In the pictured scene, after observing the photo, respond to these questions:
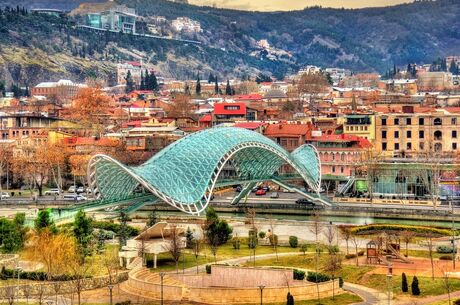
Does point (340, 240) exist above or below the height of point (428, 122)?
below

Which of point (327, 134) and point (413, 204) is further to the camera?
point (327, 134)

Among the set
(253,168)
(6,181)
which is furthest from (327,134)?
(6,181)

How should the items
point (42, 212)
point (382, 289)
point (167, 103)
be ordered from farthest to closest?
point (167, 103)
point (42, 212)
point (382, 289)

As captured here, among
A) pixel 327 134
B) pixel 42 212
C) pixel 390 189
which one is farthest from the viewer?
pixel 327 134

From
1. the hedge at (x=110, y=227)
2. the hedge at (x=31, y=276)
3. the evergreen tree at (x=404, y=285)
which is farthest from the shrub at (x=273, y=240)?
the hedge at (x=31, y=276)

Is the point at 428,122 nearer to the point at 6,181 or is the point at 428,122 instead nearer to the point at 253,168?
the point at 253,168

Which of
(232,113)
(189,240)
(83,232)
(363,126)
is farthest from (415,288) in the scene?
(232,113)

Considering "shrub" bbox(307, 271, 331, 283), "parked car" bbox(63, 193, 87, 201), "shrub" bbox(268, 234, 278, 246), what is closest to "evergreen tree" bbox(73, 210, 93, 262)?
"shrub" bbox(268, 234, 278, 246)
